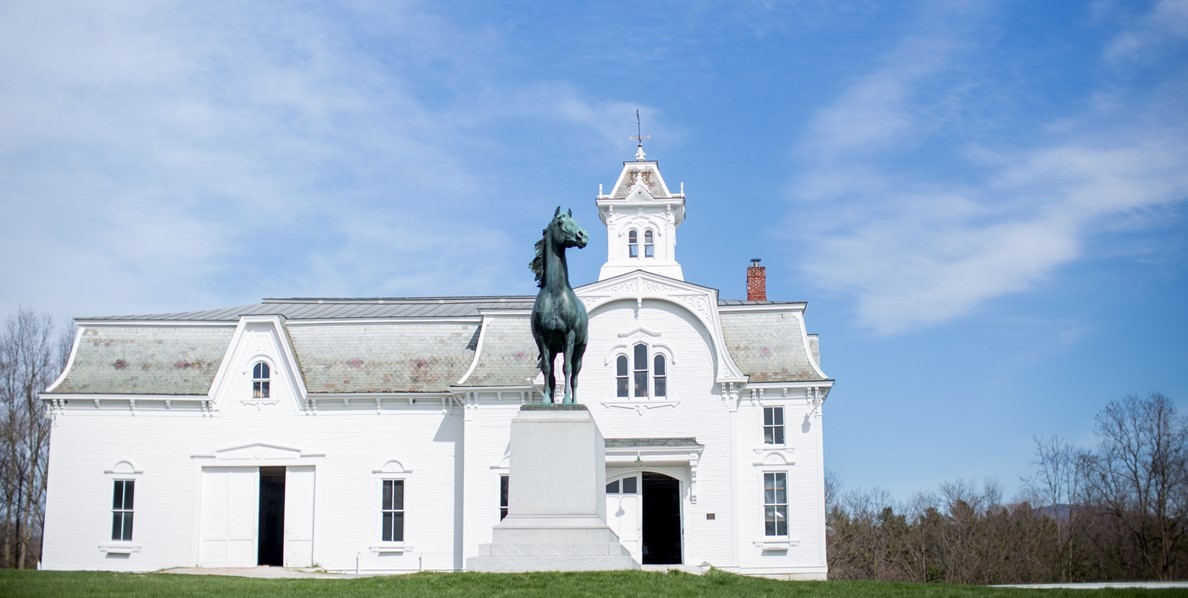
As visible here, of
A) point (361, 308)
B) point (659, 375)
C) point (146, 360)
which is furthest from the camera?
point (361, 308)

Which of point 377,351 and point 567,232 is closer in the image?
point 567,232

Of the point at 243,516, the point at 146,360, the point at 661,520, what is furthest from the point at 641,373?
the point at 146,360

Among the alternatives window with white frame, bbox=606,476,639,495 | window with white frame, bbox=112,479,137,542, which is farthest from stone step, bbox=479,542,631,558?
window with white frame, bbox=112,479,137,542

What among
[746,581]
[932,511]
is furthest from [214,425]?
[932,511]

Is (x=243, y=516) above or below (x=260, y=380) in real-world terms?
below

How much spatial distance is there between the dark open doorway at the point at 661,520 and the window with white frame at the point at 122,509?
14558mm

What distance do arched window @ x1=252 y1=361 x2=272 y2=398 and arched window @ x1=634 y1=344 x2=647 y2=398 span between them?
10.6 meters

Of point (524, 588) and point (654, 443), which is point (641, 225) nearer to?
point (654, 443)

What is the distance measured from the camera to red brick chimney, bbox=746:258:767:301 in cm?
4022

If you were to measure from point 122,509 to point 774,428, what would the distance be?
18.5m

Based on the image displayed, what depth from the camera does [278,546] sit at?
37312 millimetres

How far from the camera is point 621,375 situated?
1366 inches

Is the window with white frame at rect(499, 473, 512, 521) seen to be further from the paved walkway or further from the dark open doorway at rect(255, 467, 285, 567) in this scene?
the dark open doorway at rect(255, 467, 285, 567)

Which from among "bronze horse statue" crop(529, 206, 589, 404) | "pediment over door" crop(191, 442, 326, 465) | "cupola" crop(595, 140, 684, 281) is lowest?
"pediment over door" crop(191, 442, 326, 465)
